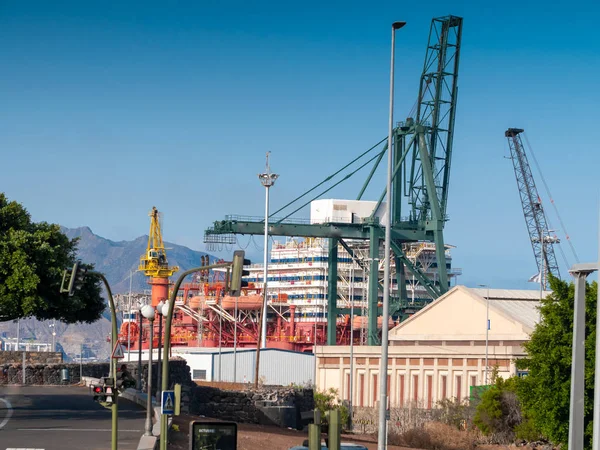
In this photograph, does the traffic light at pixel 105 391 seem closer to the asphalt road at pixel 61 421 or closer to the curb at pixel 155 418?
the asphalt road at pixel 61 421

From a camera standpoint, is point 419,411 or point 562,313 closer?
point 562,313

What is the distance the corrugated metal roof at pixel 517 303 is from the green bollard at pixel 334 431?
4308cm

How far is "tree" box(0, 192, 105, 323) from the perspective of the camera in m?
33.7

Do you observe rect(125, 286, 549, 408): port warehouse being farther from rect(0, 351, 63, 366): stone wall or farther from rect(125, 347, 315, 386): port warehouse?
rect(125, 347, 315, 386): port warehouse

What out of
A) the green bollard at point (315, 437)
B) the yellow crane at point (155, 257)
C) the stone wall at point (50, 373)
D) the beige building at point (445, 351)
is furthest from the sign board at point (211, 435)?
the yellow crane at point (155, 257)

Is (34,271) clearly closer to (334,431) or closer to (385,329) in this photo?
(385,329)

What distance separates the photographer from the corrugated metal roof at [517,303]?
198ft

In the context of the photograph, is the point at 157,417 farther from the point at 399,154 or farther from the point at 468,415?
the point at 399,154

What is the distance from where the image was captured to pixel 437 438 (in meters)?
47.3

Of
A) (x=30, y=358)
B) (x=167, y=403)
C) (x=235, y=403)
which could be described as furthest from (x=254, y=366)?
(x=167, y=403)

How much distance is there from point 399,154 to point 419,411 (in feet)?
148

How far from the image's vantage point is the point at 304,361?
9231 cm

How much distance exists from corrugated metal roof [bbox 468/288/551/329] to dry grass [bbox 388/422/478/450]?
11.8m

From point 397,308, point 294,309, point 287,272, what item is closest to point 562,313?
point 397,308
